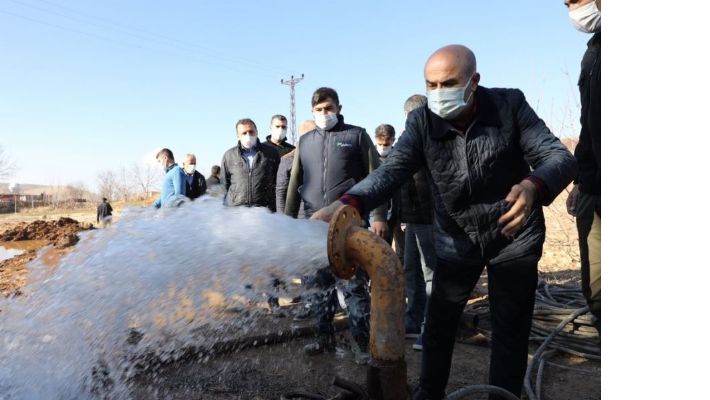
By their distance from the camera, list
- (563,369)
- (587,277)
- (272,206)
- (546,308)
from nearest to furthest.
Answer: (587,277) < (563,369) < (546,308) < (272,206)

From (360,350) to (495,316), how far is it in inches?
67.0

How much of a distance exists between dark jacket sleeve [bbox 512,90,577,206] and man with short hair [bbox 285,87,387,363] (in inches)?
71.9

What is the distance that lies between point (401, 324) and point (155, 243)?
168 cm

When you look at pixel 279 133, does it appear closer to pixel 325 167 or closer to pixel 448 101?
pixel 325 167

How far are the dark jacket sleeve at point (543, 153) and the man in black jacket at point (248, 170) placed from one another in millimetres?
3828

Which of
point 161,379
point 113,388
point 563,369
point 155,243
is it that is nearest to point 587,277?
point 563,369

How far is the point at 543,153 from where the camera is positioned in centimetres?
229

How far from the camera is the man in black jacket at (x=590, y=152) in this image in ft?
10.2

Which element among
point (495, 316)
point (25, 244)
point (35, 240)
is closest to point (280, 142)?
point (495, 316)

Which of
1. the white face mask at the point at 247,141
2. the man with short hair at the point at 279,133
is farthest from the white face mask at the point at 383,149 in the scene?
the man with short hair at the point at 279,133

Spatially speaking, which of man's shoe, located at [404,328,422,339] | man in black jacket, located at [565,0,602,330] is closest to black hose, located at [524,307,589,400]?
man in black jacket, located at [565,0,602,330]

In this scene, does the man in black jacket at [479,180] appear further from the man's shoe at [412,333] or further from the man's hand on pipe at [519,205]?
the man's shoe at [412,333]

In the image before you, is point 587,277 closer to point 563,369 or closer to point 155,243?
point 563,369

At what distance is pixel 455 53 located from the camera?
243 centimetres
